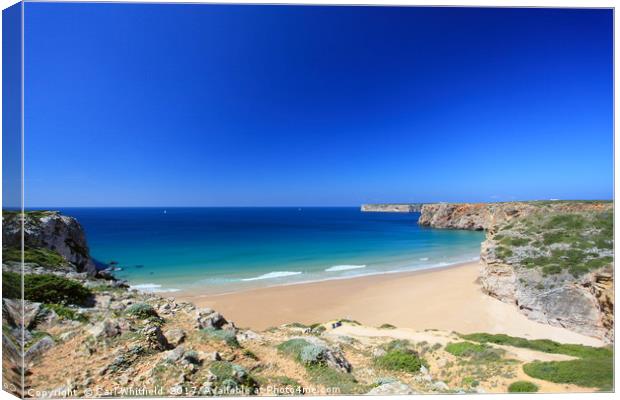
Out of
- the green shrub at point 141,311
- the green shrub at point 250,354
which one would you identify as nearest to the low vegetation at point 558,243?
the green shrub at point 250,354

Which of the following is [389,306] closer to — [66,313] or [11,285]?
[66,313]

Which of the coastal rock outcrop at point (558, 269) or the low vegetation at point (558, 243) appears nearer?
the coastal rock outcrop at point (558, 269)

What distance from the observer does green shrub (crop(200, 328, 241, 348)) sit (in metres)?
5.10

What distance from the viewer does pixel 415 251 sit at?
2734 centimetres

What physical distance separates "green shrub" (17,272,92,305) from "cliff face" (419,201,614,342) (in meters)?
11.7

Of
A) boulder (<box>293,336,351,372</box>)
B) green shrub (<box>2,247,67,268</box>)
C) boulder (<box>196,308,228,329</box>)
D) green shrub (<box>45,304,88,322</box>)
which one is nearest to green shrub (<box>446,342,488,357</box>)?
boulder (<box>293,336,351,372</box>)

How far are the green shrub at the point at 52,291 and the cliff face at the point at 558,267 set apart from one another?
11.7m

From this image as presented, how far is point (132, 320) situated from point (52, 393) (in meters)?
1.55

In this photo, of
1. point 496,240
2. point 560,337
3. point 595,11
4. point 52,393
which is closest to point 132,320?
point 52,393

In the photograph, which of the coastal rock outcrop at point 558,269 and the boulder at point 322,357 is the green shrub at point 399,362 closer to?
the boulder at point 322,357

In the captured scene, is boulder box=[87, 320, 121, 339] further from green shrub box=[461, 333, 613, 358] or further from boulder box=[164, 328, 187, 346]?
green shrub box=[461, 333, 613, 358]

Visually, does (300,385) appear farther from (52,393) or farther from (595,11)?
(595,11)

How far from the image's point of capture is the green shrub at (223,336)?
5.10 meters

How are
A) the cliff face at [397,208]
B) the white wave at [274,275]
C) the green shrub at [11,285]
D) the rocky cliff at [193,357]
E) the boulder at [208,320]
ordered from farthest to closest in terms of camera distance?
the cliff face at [397,208]
the white wave at [274,275]
the boulder at [208,320]
the green shrub at [11,285]
the rocky cliff at [193,357]
